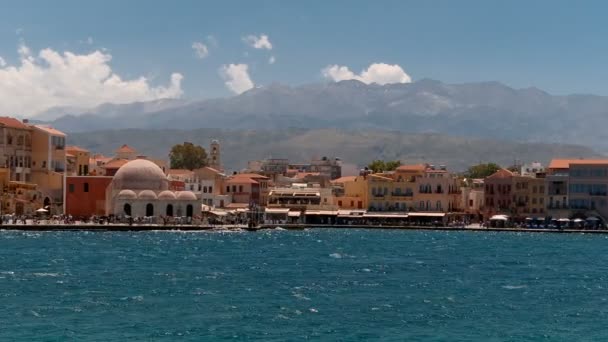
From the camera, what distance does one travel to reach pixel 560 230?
126125mm

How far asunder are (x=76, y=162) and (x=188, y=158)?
39.7m

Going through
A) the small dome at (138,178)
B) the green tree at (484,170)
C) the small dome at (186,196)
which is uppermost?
the green tree at (484,170)

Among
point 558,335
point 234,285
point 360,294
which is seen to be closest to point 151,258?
point 234,285

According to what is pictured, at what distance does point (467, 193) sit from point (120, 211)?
48631 mm

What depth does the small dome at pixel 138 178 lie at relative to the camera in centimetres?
11981

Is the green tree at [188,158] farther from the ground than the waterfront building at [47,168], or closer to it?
farther from the ground

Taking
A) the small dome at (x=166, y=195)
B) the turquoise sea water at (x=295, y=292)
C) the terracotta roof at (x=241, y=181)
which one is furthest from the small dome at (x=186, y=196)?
the turquoise sea water at (x=295, y=292)

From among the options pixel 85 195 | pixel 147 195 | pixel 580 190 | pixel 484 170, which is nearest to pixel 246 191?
pixel 147 195

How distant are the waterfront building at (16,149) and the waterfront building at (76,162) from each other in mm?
8658

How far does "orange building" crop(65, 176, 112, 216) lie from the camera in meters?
121

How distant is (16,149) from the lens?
122 m

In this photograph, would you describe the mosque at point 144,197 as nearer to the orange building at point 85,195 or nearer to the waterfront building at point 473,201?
the orange building at point 85,195

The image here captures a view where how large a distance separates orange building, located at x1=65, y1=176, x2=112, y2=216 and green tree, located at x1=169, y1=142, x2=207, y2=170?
178 feet

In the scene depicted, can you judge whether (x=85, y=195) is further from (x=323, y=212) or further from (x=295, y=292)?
(x=295, y=292)
